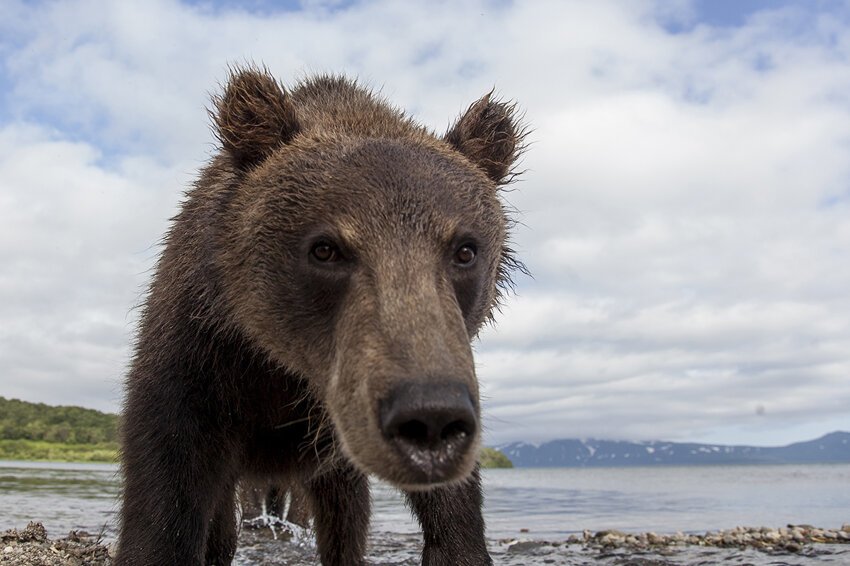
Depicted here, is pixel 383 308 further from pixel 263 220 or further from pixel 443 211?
pixel 263 220

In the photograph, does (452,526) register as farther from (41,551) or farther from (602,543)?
(602,543)

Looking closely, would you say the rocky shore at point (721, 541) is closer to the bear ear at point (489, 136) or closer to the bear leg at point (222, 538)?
the bear leg at point (222, 538)

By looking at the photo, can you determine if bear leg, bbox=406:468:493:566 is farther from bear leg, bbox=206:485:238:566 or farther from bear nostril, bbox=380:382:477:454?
bear leg, bbox=206:485:238:566

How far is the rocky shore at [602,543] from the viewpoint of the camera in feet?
26.6

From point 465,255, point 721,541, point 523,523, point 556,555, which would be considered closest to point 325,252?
point 465,255

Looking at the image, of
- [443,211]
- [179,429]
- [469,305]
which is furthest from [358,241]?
[179,429]

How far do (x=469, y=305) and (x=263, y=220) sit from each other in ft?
4.42

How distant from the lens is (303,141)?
532 centimetres

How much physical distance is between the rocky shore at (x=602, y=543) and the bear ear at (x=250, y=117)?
15.8 feet

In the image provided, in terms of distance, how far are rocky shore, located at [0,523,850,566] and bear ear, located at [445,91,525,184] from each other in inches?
213

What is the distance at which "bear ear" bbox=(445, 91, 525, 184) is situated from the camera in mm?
5859

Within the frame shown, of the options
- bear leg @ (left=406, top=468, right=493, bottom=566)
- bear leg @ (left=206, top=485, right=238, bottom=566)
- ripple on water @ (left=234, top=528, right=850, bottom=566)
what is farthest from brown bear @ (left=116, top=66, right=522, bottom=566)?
ripple on water @ (left=234, top=528, right=850, bottom=566)

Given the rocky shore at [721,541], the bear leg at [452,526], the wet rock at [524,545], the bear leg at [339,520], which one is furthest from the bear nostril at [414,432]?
the rocky shore at [721,541]

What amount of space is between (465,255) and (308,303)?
94cm
